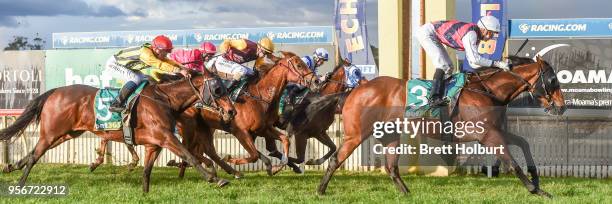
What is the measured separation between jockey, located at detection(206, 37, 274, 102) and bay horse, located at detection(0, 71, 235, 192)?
1291mm

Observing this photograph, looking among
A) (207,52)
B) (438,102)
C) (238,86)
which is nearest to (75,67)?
(207,52)

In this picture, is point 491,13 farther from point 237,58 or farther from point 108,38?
point 108,38

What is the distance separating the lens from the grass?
796 centimetres

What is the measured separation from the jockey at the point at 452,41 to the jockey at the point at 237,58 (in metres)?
2.17

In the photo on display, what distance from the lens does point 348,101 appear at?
8805 mm

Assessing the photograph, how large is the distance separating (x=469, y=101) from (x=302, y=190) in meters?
1.92

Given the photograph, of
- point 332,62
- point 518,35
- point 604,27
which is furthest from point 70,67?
point 604,27

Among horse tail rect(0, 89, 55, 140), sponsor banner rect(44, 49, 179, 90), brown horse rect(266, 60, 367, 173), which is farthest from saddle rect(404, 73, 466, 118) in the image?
sponsor banner rect(44, 49, 179, 90)

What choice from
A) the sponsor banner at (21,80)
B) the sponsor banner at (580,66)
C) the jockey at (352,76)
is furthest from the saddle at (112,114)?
the sponsor banner at (21,80)

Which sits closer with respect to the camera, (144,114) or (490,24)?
(490,24)

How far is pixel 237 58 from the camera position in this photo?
10.9 metres

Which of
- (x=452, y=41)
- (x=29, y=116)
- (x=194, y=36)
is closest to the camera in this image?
(x=452, y=41)

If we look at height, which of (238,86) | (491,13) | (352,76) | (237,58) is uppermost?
(491,13)

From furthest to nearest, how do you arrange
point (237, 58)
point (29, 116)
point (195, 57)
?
point (195, 57)
point (237, 58)
point (29, 116)
